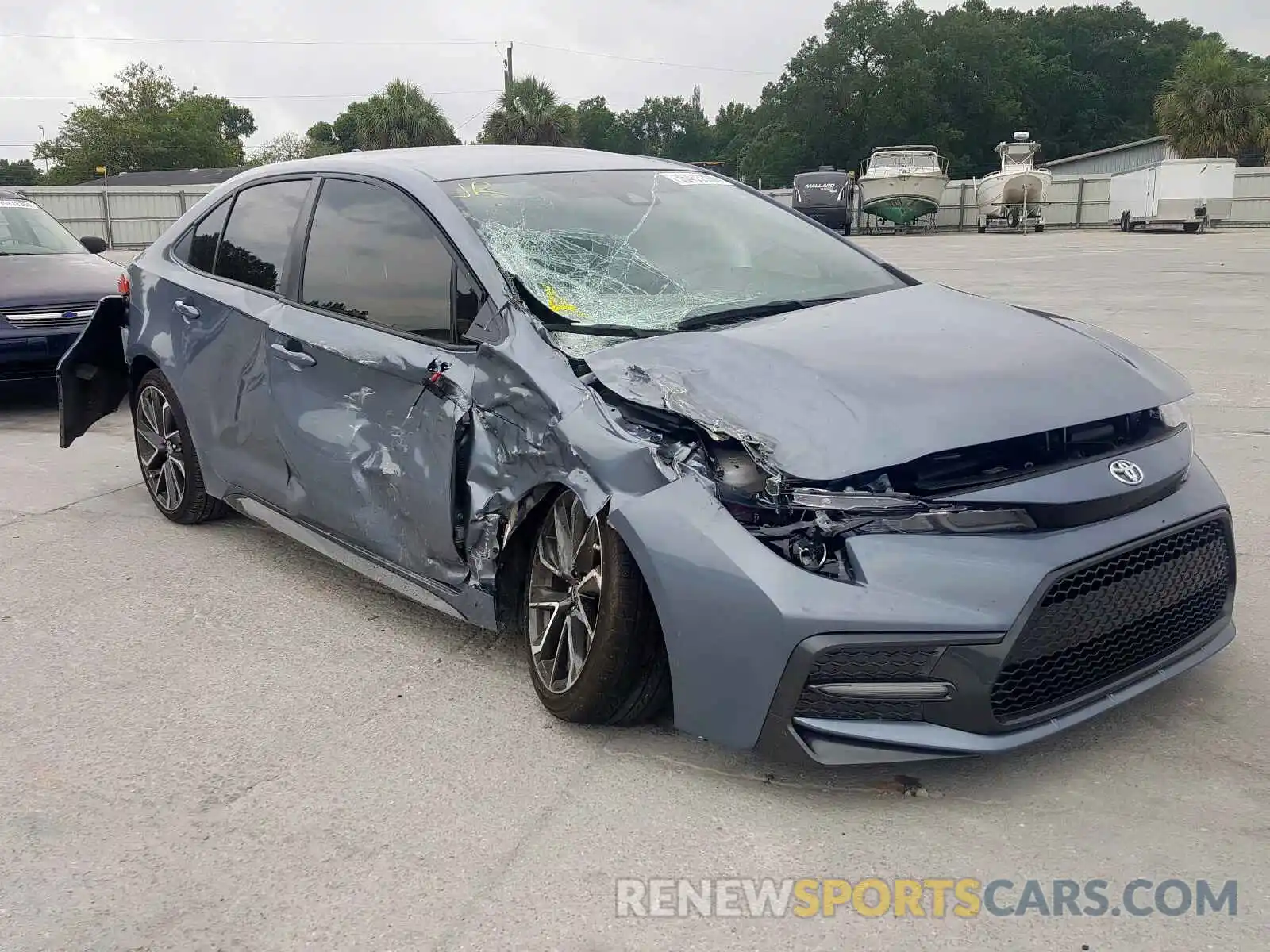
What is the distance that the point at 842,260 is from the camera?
4207 millimetres

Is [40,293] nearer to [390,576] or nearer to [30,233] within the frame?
[30,233]

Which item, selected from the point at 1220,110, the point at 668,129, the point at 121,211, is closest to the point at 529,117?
the point at 121,211

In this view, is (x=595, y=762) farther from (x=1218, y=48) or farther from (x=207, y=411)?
(x=1218, y=48)

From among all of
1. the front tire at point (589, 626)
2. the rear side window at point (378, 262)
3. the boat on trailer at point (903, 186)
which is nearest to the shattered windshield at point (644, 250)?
the rear side window at point (378, 262)

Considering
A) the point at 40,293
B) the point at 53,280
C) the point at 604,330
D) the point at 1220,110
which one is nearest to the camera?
the point at 604,330

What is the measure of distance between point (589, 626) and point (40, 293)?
22.6ft

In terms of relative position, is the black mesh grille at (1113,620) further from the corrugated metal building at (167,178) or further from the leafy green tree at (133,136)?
the leafy green tree at (133,136)

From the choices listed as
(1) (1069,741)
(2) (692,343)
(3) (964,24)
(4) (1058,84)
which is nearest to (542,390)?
(2) (692,343)

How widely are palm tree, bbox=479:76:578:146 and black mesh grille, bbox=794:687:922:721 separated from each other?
1913 inches

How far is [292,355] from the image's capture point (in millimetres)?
4168

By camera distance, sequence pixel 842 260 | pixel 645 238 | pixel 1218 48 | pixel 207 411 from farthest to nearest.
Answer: pixel 1218 48 → pixel 207 411 → pixel 842 260 → pixel 645 238

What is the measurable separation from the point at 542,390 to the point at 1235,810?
1981 mm

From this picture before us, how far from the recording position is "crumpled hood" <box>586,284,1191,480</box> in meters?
2.76

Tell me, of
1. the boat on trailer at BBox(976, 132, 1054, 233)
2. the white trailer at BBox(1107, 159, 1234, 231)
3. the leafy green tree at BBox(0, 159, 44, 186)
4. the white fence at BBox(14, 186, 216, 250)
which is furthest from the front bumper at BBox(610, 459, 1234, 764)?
the leafy green tree at BBox(0, 159, 44, 186)
